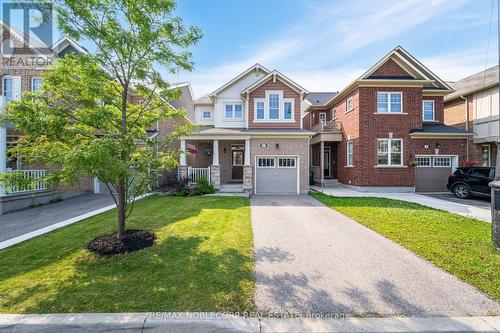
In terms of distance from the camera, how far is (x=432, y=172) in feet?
48.7

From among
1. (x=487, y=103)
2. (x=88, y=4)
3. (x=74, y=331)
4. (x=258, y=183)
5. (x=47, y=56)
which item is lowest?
(x=74, y=331)

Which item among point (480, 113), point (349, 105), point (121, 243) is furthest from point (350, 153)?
point (121, 243)

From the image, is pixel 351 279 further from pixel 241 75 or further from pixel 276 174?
pixel 241 75

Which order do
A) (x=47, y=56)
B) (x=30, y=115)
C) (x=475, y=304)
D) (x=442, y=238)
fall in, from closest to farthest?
(x=475, y=304) → (x=30, y=115) → (x=442, y=238) → (x=47, y=56)

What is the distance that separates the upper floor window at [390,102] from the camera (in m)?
14.7

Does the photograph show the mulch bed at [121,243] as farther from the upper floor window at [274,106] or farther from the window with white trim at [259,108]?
the upper floor window at [274,106]

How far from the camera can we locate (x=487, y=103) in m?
16.0

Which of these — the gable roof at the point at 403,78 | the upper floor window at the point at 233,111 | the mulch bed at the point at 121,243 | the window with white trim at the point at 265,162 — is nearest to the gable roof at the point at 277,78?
the upper floor window at the point at 233,111

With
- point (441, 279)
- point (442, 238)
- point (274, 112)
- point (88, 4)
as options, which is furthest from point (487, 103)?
point (88, 4)

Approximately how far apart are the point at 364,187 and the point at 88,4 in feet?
50.3

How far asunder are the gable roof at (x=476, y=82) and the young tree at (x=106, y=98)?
20.8 meters

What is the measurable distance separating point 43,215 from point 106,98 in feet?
22.2

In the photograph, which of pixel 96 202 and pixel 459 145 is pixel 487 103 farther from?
pixel 96 202

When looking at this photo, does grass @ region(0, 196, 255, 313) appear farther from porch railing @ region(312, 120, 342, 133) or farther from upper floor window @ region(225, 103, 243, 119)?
porch railing @ region(312, 120, 342, 133)
